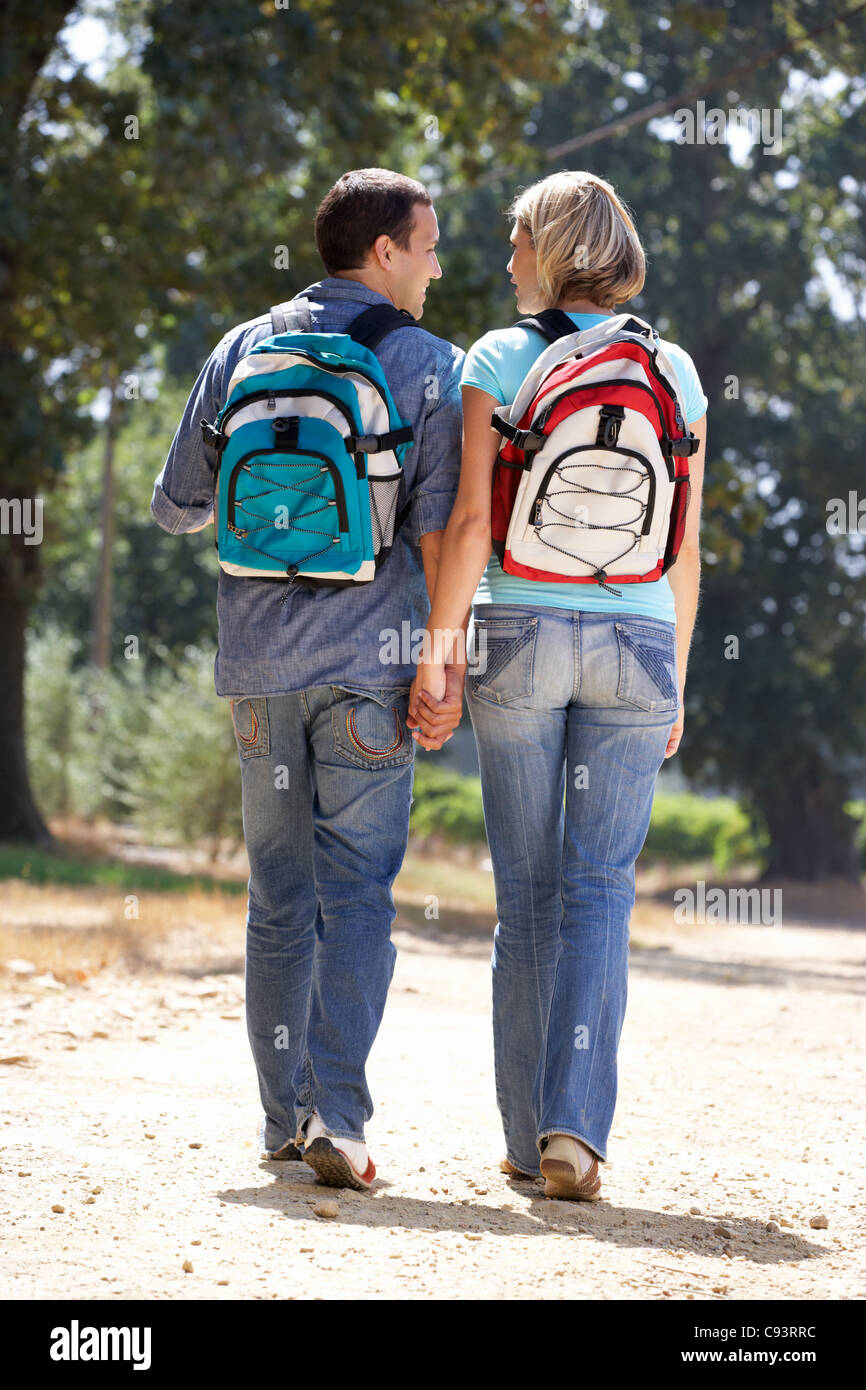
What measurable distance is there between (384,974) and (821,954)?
1147 cm

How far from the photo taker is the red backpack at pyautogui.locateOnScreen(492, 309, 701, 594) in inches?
116

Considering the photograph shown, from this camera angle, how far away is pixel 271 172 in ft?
41.8

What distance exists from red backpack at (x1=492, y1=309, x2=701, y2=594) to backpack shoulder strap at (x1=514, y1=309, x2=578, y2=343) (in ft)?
0.24

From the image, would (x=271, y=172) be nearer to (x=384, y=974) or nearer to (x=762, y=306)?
(x=384, y=974)

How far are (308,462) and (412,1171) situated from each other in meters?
1.62

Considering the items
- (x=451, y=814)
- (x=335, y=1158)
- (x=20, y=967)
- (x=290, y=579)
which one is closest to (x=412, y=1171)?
(x=335, y=1158)

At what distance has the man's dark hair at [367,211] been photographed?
10.4ft

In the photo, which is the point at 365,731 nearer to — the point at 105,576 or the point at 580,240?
the point at 580,240

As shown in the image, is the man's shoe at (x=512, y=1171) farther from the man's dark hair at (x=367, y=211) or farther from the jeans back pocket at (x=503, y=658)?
the man's dark hair at (x=367, y=211)

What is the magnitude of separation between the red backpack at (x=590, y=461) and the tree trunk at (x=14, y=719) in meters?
11.8

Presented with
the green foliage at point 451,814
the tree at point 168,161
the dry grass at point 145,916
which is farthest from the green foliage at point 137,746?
the green foliage at point 451,814

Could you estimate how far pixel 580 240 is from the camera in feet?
10.3

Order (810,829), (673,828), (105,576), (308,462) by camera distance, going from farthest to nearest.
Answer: (673,828) < (105,576) < (810,829) < (308,462)
